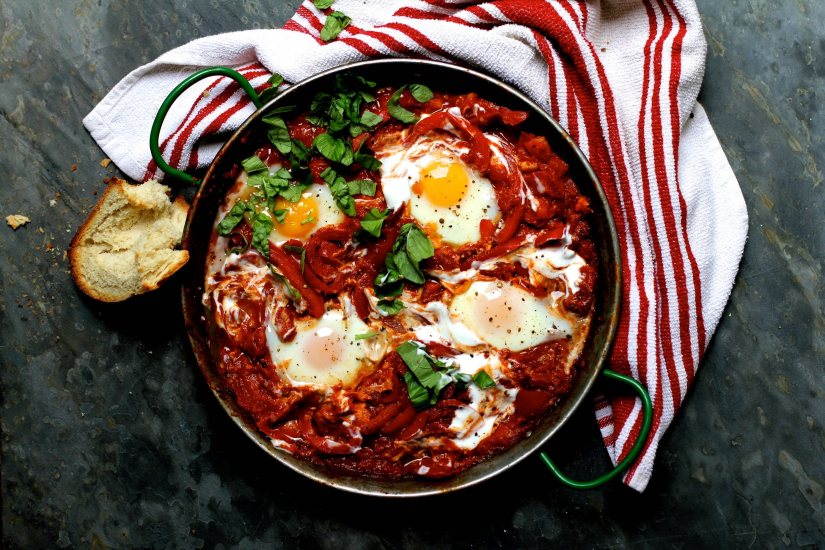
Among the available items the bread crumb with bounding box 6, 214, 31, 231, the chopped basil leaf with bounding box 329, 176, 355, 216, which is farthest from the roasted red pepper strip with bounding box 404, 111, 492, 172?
the bread crumb with bounding box 6, 214, 31, 231

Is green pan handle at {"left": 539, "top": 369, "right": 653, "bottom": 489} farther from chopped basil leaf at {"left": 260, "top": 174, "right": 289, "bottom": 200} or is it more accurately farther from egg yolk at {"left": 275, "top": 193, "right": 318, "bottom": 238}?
chopped basil leaf at {"left": 260, "top": 174, "right": 289, "bottom": 200}

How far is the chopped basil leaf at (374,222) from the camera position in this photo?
321 centimetres

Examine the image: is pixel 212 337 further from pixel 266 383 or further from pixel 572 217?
pixel 572 217

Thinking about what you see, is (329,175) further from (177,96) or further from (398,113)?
(177,96)

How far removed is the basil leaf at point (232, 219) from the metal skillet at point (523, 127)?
0.07 metres

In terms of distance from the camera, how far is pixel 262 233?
3.27m

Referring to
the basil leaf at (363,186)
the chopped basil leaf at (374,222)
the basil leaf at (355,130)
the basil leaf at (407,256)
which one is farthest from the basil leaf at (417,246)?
the basil leaf at (355,130)

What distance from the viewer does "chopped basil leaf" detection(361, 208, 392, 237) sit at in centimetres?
321

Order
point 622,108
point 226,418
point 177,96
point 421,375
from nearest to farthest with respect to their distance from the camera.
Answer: point 177,96 < point 421,375 < point 622,108 < point 226,418

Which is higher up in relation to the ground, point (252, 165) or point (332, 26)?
point (332, 26)

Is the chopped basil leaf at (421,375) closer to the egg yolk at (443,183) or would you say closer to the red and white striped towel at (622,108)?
the egg yolk at (443,183)

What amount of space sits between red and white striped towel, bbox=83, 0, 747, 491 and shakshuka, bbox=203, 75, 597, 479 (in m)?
0.22

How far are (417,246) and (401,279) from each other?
0.18m

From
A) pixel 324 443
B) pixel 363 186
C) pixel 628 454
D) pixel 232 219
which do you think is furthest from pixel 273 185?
pixel 628 454
